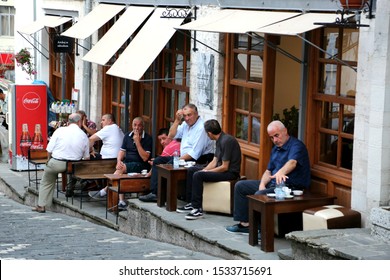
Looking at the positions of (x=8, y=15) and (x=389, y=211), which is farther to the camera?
(x=8, y=15)

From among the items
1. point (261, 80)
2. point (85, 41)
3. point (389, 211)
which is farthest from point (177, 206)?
point (85, 41)

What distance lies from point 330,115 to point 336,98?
0.99ft

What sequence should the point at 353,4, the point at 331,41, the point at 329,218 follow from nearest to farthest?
the point at 329,218 < the point at 353,4 < the point at 331,41

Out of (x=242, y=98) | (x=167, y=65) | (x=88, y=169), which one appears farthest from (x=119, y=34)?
(x=242, y=98)

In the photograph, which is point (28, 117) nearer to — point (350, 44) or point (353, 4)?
point (350, 44)

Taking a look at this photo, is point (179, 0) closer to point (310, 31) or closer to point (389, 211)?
point (310, 31)

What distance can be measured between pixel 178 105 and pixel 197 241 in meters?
4.59

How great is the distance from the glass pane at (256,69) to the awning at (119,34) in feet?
8.66

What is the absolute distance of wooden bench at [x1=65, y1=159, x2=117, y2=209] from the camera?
548 inches

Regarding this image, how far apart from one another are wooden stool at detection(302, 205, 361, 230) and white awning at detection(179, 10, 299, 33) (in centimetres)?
238

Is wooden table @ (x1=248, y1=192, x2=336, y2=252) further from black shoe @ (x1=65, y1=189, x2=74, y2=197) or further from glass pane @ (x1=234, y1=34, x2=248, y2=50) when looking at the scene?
black shoe @ (x1=65, y1=189, x2=74, y2=197)

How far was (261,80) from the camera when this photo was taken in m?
12.1

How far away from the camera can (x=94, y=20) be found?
15.8m

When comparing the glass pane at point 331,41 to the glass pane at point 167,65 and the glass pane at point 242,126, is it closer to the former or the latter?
the glass pane at point 242,126
